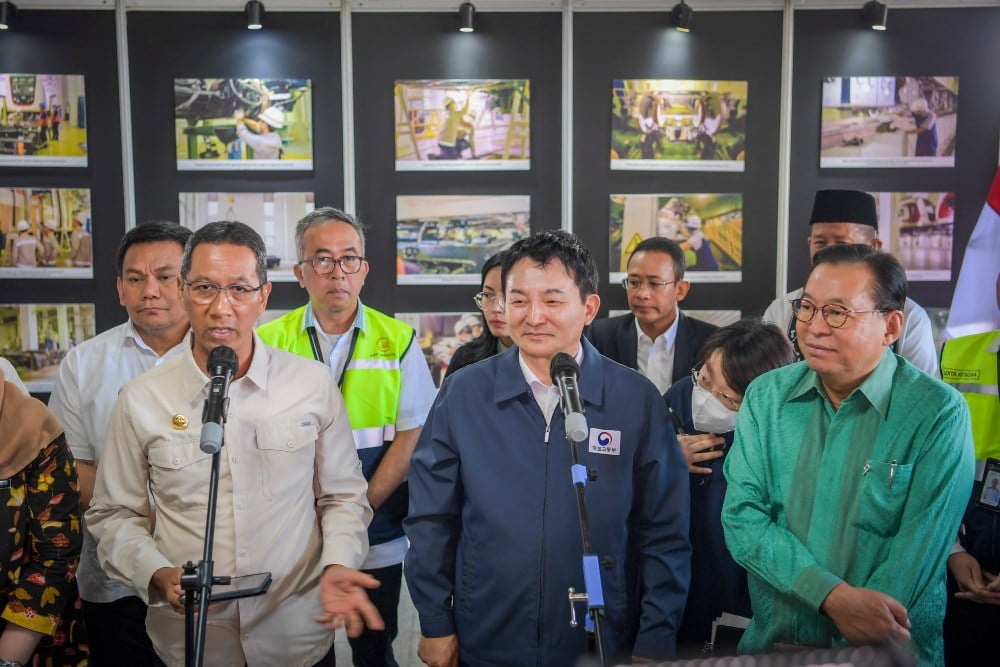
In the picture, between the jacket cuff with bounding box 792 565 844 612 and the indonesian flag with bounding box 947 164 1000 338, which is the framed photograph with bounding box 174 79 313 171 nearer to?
the indonesian flag with bounding box 947 164 1000 338

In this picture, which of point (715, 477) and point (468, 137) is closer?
point (715, 477)

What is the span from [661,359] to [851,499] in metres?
1.78

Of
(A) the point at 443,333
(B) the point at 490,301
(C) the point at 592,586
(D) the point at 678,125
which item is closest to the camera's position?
(C) the point at 592,586

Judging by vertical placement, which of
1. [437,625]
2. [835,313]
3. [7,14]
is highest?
[7,14]

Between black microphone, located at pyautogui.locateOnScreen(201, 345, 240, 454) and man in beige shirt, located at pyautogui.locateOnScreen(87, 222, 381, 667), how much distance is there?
366mm

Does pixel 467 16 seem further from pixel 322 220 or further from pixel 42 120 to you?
pixel 42 120

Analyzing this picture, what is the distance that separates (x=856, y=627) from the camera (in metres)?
1.88

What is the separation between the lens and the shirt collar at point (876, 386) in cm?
203

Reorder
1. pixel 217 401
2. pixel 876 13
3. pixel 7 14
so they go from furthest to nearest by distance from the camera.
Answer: pixel 876 13 → pixel 7 14 → pixel 217 401

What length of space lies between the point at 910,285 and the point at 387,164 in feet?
9.56

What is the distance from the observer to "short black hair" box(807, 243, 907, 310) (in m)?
2.05

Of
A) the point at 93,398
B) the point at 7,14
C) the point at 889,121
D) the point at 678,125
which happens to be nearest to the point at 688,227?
the point at 678,125

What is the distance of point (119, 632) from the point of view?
2.63 metres

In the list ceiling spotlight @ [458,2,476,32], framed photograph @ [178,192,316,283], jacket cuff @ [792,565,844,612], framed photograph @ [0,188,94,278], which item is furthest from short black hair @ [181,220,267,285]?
framed photograph @ [0,188,94,278]
